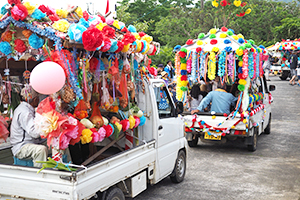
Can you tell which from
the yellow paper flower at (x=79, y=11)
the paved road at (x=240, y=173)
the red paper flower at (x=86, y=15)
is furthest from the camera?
the paved road at (x=240, y=173)

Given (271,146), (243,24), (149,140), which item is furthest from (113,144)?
(243,24)

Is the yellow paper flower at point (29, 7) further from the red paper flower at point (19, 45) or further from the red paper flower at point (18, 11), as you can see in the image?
the red paper flower at point (19, 45)

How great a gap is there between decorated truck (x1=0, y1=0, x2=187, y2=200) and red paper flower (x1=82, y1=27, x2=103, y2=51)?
0.4 inches

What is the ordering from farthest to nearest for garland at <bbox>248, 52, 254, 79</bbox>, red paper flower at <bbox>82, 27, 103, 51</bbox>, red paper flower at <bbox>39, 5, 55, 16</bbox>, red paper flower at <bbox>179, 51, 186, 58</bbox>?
red paper flower at <bbox>179, 51, 186, 58</bbox>
garland at <bbox>248, 52, 254, 79</bbox>
red paper flower at <bbox>39, 5, 55, 16</bbox>
red paper flower at <bbox>82, 27, 103, 51</bbox>

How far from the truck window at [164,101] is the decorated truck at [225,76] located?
2.39 m

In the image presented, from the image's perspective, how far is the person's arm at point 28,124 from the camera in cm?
404

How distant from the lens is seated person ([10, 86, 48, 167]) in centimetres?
396

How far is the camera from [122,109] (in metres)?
5.07

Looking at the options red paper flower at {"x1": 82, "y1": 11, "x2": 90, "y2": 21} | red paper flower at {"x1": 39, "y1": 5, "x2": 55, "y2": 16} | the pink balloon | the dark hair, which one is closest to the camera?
the pink balloon

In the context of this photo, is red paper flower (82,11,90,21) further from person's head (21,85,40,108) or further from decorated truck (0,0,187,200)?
person's head (21,85,40,108)

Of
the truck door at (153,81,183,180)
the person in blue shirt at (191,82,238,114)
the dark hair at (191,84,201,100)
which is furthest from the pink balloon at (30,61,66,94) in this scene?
the dark hair at (191,84,201,100)

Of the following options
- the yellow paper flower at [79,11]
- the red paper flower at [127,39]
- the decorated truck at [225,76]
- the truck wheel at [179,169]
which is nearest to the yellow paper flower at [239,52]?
the decorated truck at [225,76]

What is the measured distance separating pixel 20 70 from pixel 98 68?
1598mm

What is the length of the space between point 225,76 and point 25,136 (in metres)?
5.65
